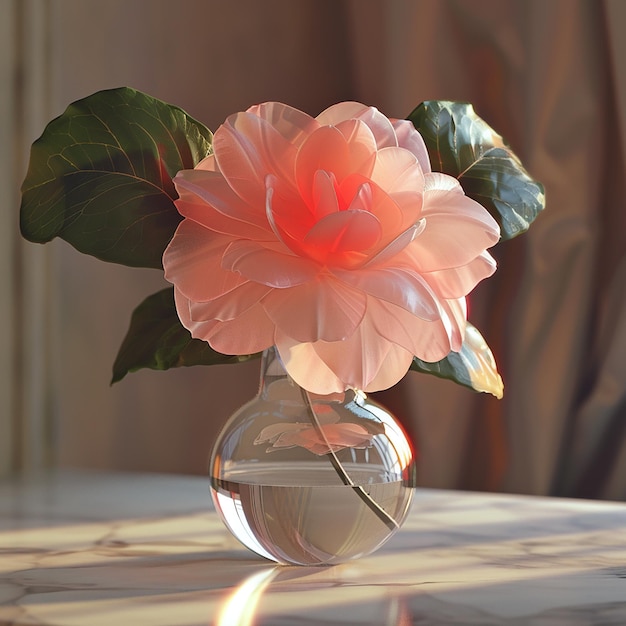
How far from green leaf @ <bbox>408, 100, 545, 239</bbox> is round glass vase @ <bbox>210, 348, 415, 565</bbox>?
0.17 m

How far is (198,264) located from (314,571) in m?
0.24

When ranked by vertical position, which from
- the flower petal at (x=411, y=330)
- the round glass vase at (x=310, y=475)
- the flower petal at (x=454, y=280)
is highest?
the flower petal at (x=454, y=280)

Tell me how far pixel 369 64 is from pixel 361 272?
739 millimetres

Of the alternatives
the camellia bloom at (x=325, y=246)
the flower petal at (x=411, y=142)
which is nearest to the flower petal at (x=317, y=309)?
the camellia bloom at (x=325, y=246)

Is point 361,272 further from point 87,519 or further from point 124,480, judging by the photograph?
point 124,480

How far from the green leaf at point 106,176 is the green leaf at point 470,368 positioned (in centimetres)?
20

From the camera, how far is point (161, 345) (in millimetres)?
637

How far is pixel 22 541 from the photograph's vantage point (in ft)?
2.47

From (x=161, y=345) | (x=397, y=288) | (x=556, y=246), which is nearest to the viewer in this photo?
(x=397, y=288)

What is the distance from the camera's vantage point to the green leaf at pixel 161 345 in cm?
62

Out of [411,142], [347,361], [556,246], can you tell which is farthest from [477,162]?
[556,246]

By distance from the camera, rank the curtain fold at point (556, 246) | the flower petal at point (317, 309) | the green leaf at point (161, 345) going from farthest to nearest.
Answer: the curtain fold at point (556, 246) < the green leaf at point (161, 345) < the flower petal at point (317, 309)

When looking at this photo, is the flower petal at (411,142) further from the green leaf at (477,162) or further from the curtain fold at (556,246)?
the curtain fold at (556,246)

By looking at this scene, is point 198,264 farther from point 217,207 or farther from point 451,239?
point 451,239
